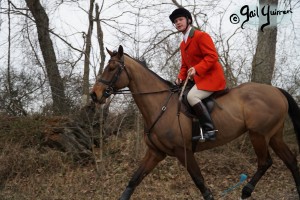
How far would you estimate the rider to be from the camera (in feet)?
15.2

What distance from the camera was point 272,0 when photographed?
8.46 metres

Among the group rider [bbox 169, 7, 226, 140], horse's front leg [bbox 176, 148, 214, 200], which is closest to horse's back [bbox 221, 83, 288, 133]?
rider [bbox 169, 7, 226, 140]

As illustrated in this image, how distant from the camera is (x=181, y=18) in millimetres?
4777

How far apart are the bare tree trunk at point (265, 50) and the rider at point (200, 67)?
3778 millimetres

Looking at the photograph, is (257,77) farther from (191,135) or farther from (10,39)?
(10,39)

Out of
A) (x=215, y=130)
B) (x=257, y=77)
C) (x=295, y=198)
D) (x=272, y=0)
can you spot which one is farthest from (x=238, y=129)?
(x=272, y=0)

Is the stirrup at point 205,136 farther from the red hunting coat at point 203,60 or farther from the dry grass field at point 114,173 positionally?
the dry grass field at point 114,173

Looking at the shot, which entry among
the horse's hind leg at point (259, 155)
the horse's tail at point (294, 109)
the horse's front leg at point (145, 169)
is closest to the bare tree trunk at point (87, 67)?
the horse's front leg at point (145, 169)

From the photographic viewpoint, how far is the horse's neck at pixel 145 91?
15.6 feet

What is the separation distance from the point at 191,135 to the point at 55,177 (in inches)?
139

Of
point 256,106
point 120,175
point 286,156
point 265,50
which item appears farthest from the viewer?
point 265,50

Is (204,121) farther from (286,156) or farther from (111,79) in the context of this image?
(286,156)

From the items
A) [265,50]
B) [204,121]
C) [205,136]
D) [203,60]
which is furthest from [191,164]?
[265,50]

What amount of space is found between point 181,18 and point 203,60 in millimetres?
642
